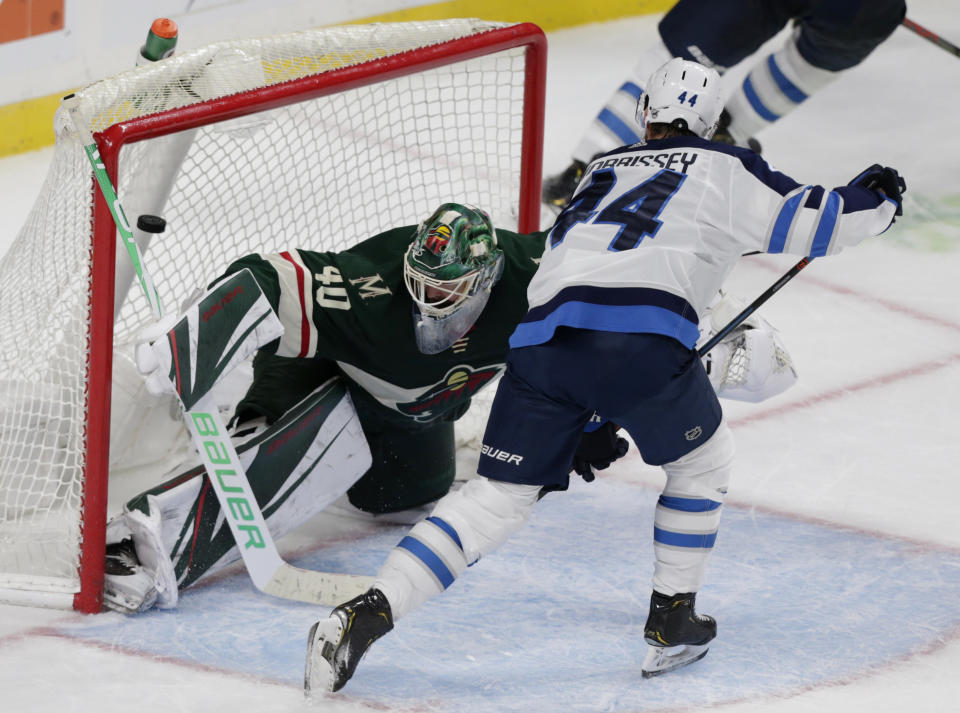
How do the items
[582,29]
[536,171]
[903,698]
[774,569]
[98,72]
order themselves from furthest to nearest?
[582,29], [98,72], [536,171], [774,569], [903,698]

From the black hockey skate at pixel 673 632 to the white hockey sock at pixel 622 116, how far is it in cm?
192

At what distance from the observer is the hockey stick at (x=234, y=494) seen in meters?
2.36

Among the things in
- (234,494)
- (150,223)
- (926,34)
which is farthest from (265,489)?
(926,34)

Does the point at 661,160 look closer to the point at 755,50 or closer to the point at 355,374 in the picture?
the point at 355,374

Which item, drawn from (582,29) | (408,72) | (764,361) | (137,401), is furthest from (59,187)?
(582,29)

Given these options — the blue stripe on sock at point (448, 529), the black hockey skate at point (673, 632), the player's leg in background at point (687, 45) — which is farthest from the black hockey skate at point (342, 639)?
the player's leg in background at point (687, 45)

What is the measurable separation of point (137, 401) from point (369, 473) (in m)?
0.44

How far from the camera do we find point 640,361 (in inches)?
84.9

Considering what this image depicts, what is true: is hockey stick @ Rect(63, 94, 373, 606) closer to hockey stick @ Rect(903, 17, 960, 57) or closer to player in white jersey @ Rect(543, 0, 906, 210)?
player in white jersey @ Rect(543, 0, 906, 210)

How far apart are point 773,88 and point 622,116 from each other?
1.66 feet

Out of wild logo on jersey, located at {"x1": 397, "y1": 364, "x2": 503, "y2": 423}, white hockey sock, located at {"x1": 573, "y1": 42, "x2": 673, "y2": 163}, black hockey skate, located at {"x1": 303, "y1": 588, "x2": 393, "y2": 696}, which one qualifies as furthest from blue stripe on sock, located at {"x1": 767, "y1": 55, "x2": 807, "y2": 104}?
black hockey skate, located at {"x1": 303, "y1": 588, "x2": 393, "y2": 696}

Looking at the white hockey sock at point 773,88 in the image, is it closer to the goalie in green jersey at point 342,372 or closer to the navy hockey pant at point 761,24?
the navy hockey pant at point 761,24

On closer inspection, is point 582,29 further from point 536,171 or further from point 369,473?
point 369,473

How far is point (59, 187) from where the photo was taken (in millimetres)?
2477
